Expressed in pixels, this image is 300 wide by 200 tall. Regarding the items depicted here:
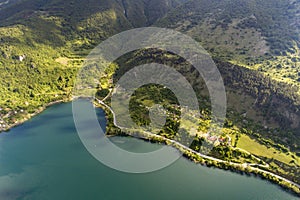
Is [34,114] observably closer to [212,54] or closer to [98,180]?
[98,180]

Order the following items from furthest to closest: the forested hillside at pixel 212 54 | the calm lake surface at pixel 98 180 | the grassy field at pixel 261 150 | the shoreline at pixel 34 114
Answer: the shoreline at pixel 34 114, the forested hillside at pixel 212 54, the grassy field at pixel 261 150, the calm lake surface at pixel 98 180

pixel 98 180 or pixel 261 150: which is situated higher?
pixel 261 150

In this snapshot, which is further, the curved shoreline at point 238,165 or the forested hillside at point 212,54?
the forested hillside at point 212,54

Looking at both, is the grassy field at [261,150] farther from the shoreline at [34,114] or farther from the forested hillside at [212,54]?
the shoreline at [34,114]

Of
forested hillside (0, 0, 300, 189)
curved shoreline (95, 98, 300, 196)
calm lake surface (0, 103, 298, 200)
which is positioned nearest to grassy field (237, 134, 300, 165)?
forested hillside (0, 0, 300, 189)

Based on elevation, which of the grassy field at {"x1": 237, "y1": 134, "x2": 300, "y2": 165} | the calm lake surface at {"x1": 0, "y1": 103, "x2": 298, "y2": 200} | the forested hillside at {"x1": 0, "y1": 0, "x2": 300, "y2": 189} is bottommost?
the calm lake surface at {"x1": 0, "y1": 103, "x2": 298, "y2": 200}

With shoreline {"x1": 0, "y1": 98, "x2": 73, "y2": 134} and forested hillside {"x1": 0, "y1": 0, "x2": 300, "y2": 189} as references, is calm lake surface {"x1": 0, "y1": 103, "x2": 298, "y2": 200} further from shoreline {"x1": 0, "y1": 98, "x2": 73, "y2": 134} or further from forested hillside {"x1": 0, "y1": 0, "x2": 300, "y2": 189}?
shoreline {"x1": 0, "y1": 98, "x2": 73, "y2": 134}

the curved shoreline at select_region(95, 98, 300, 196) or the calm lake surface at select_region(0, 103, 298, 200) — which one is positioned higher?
the curved shoreline at select_region(95, 98, 300, 196)

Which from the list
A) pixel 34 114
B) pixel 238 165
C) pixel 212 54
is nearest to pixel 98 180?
pixel 238 165

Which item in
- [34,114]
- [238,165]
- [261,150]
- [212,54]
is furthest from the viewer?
[212,54]

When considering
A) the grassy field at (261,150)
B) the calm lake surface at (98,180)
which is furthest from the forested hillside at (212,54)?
the calm lake surface at (98,180)
